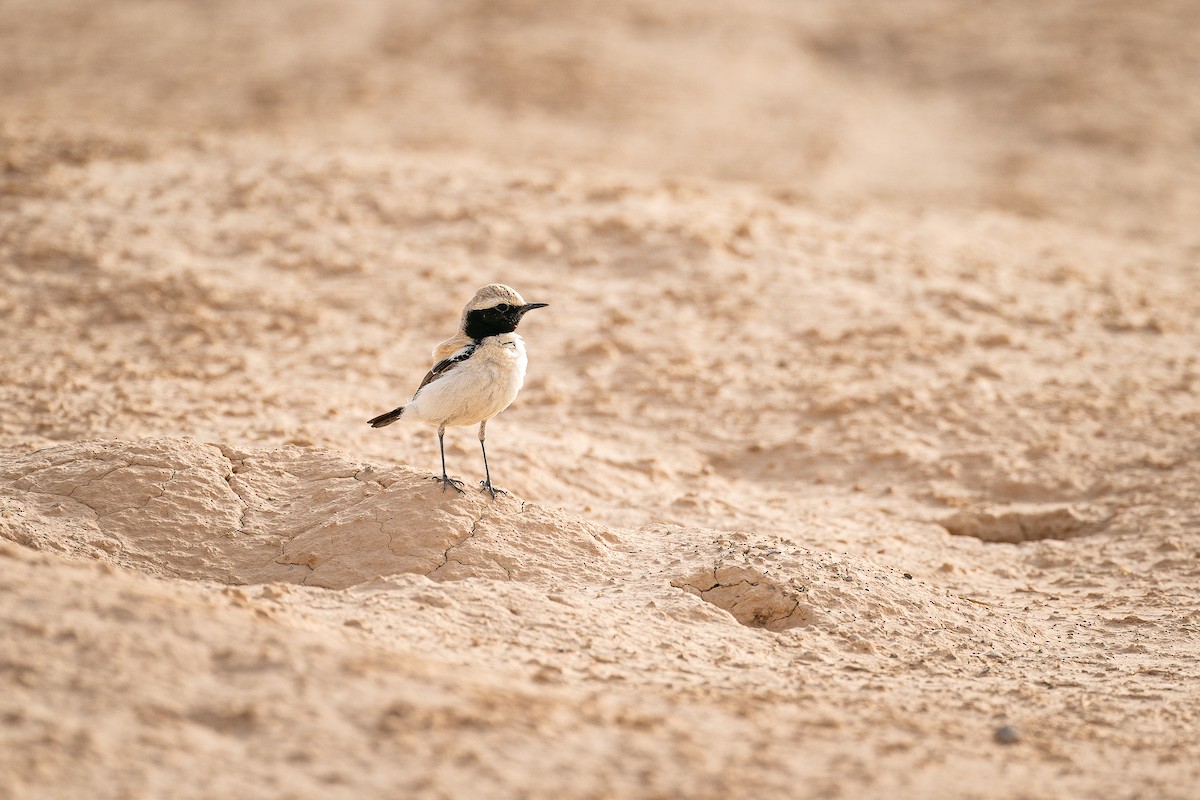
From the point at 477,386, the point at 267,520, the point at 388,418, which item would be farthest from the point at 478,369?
the point at 267,520

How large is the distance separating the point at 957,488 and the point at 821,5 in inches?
Result: 534

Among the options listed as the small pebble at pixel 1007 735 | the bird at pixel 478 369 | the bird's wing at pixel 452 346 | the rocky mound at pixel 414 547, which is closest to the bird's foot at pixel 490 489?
the rocky mound at pixel 414 547

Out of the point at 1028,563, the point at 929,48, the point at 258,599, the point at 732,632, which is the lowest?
the point at 1028,563

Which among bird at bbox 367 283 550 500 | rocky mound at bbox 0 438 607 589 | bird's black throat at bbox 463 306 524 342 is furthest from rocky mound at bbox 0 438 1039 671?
bird's black throat at bbox 463 306 524 342

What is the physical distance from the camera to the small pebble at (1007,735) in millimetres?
3773

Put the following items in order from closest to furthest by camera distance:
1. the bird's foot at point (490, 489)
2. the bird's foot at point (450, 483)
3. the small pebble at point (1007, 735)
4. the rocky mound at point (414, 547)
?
the small pebble at point (1007, 735), the rocky mound at point (414, 547), the bird's foot at point (450, 483), the bird's foot at point (490, 489)

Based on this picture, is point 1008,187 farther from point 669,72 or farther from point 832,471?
point 832,471

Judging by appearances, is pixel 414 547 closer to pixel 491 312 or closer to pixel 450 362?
pixel 450 362

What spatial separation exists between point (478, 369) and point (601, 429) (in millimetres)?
2608

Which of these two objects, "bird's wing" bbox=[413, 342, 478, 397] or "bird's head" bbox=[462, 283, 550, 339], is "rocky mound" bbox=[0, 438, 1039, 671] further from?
"bird's head" bbox=[462, 283, 550, 339]

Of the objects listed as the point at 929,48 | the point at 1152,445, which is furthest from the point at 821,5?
the point at 1152,445

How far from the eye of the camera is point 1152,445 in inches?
280

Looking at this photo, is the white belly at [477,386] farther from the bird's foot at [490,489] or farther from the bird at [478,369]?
the bird's foot at [490,489]

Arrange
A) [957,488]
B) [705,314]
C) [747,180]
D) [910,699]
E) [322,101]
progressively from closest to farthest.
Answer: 1. [910,699]
2. [957,488]
3. [705,314]
4. [747,180]
5. [322,101]
